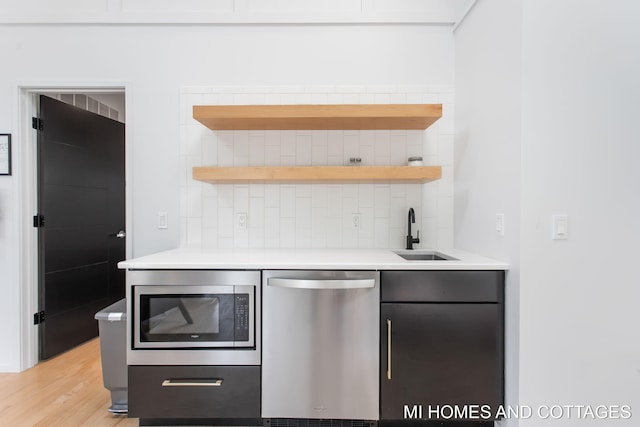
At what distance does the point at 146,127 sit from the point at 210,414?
6.25ft

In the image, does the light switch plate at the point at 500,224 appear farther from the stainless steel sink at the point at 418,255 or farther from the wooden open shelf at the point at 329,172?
the stainless steel sink at the point at 418,255

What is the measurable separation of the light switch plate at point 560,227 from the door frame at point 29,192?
2.59 m

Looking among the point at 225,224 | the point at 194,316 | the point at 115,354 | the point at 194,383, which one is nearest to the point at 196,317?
the point at 194,316

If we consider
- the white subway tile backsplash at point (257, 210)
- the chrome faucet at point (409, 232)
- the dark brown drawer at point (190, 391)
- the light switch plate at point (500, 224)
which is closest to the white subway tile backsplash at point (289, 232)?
the white subway tile backsplash at point (257, 210)

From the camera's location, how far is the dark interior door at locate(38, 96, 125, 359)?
274 cm

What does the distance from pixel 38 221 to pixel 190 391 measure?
1.86 meters

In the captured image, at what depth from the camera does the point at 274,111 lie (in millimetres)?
2166

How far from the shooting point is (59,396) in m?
2.27

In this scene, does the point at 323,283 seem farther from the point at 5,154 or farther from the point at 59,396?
the point at 5,154

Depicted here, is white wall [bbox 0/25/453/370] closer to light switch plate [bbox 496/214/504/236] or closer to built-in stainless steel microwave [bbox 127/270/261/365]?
built-in stainless steel microwave [bbox 127/270/261/365]

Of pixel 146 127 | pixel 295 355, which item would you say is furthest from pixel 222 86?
pixel 295 355

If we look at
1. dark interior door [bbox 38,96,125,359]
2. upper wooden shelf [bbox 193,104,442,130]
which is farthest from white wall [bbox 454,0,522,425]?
dark interior door [bbox 38,96,125,359]

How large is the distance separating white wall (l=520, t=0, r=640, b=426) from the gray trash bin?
2.17 metres

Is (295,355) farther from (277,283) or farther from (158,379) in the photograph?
(158,379)
